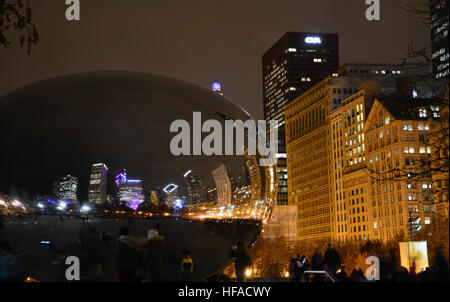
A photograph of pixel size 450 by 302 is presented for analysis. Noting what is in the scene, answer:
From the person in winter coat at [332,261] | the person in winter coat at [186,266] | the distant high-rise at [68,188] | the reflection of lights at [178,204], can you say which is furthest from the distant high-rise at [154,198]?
the person in winter coat at [332,261]

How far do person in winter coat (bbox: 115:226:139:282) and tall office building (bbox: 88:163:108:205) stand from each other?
442mm

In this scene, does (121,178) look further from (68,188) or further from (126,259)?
(126,259)

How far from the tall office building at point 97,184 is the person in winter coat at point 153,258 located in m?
0.58

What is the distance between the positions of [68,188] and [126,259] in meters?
0.89

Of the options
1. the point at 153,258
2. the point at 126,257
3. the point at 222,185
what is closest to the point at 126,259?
the point at 126,257

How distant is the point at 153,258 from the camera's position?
6121 mm

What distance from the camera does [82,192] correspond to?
19.9ft

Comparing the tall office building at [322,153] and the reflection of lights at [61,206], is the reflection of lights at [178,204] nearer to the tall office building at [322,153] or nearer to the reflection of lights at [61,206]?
the reflection of lights at [61,206]

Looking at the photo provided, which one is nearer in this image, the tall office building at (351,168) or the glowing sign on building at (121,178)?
the glowing sign on building at (121,178)

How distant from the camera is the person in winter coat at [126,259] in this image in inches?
234

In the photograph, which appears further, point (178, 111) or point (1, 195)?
point (178, 111)
